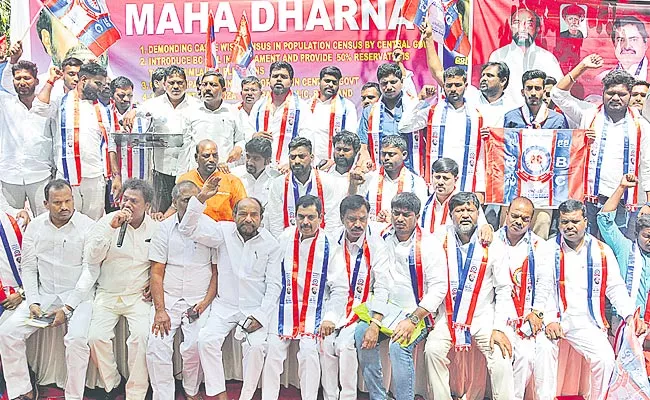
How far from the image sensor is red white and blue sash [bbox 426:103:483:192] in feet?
15.1

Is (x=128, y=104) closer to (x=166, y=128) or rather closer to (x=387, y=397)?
(x=166, y=128)

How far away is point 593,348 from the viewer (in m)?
4.45

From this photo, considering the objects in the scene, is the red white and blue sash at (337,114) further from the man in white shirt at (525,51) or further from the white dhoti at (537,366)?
the white dhoti at (537,366)

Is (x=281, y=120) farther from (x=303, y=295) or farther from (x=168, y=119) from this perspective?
(x=303, y=295)

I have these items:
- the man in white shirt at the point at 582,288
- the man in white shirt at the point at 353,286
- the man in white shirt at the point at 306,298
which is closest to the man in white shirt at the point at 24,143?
the man in white shirt at the point at 306,298

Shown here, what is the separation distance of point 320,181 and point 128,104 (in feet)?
4.03

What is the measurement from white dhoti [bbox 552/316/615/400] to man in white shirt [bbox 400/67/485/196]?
932mm

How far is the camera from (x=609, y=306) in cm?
463

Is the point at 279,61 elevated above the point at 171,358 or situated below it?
above

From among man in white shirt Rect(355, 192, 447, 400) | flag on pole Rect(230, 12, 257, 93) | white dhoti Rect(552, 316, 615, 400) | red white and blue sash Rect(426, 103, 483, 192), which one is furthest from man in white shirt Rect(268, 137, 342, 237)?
white dhoti Rect(552, 316, 615, 400)

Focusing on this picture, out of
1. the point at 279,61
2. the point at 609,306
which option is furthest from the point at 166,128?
the point at 609,306

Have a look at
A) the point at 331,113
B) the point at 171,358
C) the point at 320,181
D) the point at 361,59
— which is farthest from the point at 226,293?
the point at 361,59

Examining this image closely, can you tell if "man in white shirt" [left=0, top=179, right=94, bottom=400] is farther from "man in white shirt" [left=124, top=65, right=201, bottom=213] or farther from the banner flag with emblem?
the banner flag with emblem

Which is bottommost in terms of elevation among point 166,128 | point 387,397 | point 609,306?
point 387,397
